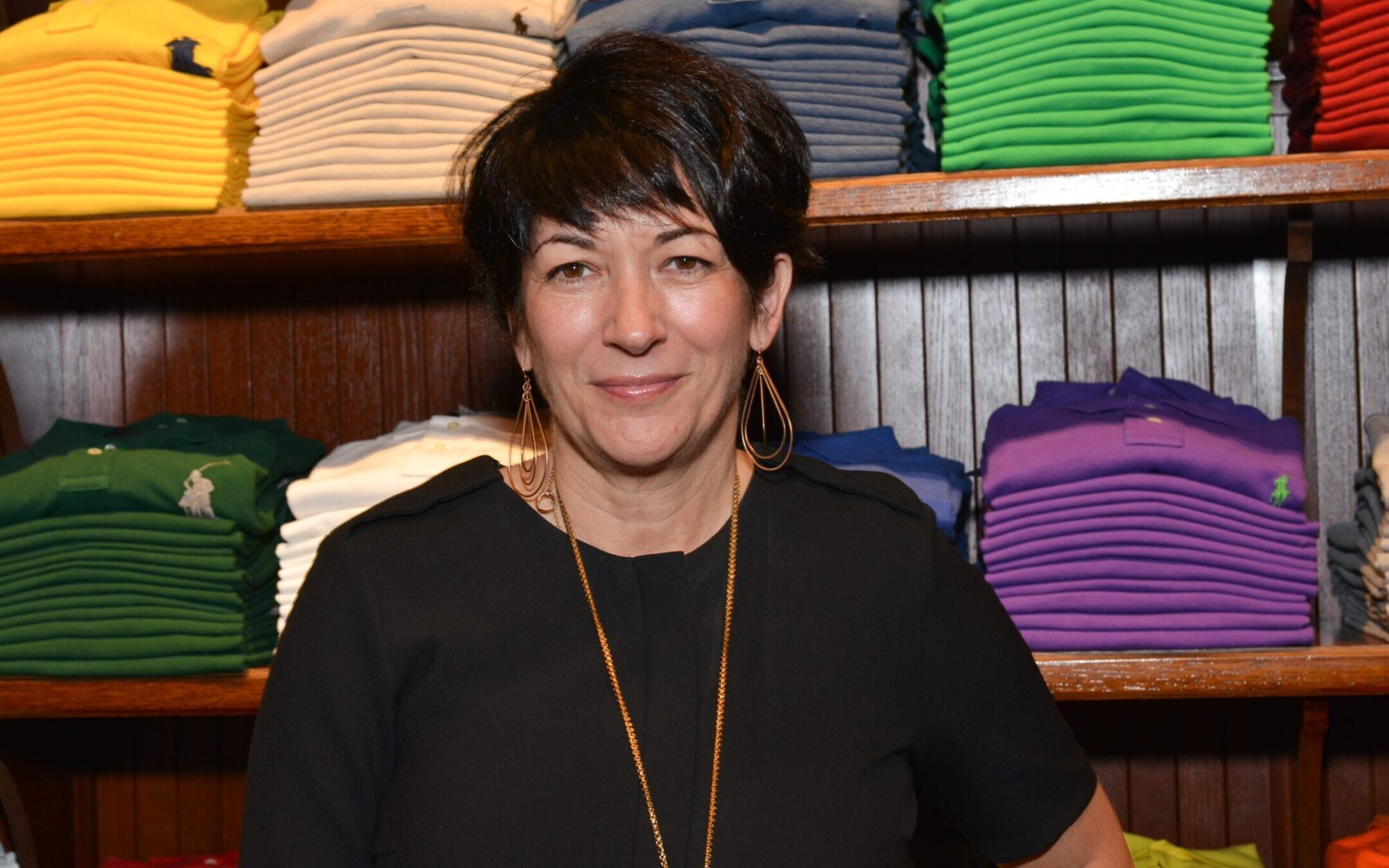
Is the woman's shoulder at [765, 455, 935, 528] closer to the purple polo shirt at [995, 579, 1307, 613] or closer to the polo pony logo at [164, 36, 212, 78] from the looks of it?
the purple polo shirt at [995, 579, 1307, 613]

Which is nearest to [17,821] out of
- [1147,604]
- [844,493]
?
[844,493]

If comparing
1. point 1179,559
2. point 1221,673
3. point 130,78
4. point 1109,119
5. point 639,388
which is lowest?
point 1221,673

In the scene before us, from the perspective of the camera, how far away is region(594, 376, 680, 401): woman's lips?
1026 mm

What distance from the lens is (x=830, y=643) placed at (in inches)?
43.9

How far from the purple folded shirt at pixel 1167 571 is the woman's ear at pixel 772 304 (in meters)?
0.46

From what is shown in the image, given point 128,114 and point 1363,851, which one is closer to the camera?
point 1363,851

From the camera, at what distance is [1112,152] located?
1.32m

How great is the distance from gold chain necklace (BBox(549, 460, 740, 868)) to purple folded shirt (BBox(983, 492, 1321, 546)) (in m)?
0.41

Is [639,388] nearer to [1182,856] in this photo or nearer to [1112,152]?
[1112,152]

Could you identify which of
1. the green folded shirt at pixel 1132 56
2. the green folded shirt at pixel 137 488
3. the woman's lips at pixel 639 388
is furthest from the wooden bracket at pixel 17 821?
the green folded shirt at pixel 1132 56

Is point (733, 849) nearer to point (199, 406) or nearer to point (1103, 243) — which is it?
point (1103, 243)

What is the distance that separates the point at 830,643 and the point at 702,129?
45 centimetres

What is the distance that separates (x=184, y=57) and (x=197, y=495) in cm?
50

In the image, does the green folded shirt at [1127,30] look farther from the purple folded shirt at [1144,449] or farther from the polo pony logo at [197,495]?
the polo pony logo at [197,495]
